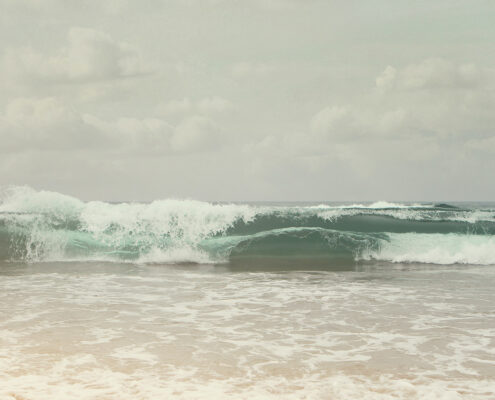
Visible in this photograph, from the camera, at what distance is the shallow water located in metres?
4.38

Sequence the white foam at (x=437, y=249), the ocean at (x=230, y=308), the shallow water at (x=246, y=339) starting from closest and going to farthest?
the shallow water at (x=246, y=339) → the ocean at (x=230, y=308) → the white foam at (x=437, y=249)

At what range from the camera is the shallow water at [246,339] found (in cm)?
438

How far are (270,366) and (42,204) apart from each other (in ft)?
53.3

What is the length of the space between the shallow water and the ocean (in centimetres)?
2

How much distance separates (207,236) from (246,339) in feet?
37.8

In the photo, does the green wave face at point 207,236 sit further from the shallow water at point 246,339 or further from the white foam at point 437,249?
the shallow water at point 246,339

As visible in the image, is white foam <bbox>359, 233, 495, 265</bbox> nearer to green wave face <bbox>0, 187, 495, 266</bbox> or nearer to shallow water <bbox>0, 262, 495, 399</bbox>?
green wave face <bbox>0, 187, 495, 266</bbox>

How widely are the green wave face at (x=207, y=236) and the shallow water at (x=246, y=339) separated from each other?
Result: 496 centimetres

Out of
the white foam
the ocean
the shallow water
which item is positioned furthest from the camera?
the white foam

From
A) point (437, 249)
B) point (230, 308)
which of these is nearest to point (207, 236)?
point (437, 249)

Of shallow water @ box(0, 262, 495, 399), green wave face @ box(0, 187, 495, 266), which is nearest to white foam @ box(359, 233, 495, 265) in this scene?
green wave face @ box(0, 187, 495, 266)

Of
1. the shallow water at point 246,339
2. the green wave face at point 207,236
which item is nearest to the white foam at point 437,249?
the green wave face at point 207,236

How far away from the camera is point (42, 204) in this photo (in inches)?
752

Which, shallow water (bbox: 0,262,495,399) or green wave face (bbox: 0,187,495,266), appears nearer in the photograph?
shallow water (bbox: 0,262,495,399)
